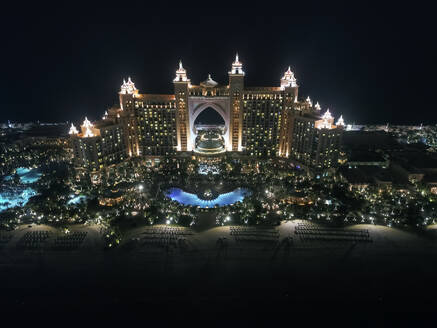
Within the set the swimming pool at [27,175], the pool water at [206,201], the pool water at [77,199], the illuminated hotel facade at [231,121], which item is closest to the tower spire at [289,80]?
the illuminated hotel facade at [231,121]

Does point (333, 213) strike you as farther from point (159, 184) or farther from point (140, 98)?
point (140, 98)

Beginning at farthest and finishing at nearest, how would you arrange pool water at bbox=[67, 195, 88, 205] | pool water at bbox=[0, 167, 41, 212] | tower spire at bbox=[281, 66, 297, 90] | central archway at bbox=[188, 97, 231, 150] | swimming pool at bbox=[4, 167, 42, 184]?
central archway at bbox=[188, 97, 231, 150] < tower spire at bbox=[281, 66, 297, 90] < swimming pool at bbox=[4, 167, 42, 184] < pool water at bbox=[67, 195, 88, 205] < pool water at bbox=[0, 167, 41, 212]

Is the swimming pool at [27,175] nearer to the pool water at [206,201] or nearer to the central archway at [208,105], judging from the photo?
the pool water at [206,201]

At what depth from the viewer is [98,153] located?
325ft

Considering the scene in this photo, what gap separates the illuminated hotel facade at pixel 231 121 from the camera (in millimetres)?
100438

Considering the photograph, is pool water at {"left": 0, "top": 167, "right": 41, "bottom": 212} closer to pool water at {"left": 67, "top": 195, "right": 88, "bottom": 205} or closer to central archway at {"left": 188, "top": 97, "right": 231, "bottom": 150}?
pool water at {"left": 67, "top": 195, "right": 88, "bottom": 205}

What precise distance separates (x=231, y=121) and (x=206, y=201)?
125 ft

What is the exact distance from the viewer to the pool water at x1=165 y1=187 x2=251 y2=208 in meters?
83.2

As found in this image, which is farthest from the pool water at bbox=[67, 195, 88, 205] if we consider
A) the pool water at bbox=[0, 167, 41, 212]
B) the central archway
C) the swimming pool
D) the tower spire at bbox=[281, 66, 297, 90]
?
the tower spire at bbox=[281, 66, 297, 90]

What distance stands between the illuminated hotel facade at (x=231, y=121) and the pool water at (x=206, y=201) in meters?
27.6

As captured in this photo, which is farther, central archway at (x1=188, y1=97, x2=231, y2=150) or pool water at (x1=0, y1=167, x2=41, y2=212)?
central archway at (x1=188, y1=97, x2=231, y2=150)

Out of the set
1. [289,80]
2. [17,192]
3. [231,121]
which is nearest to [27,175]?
[17,192]

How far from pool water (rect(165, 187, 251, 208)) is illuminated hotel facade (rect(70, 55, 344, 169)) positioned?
2758 centimetres

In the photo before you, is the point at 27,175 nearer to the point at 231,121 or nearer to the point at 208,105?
the point at 208,105
